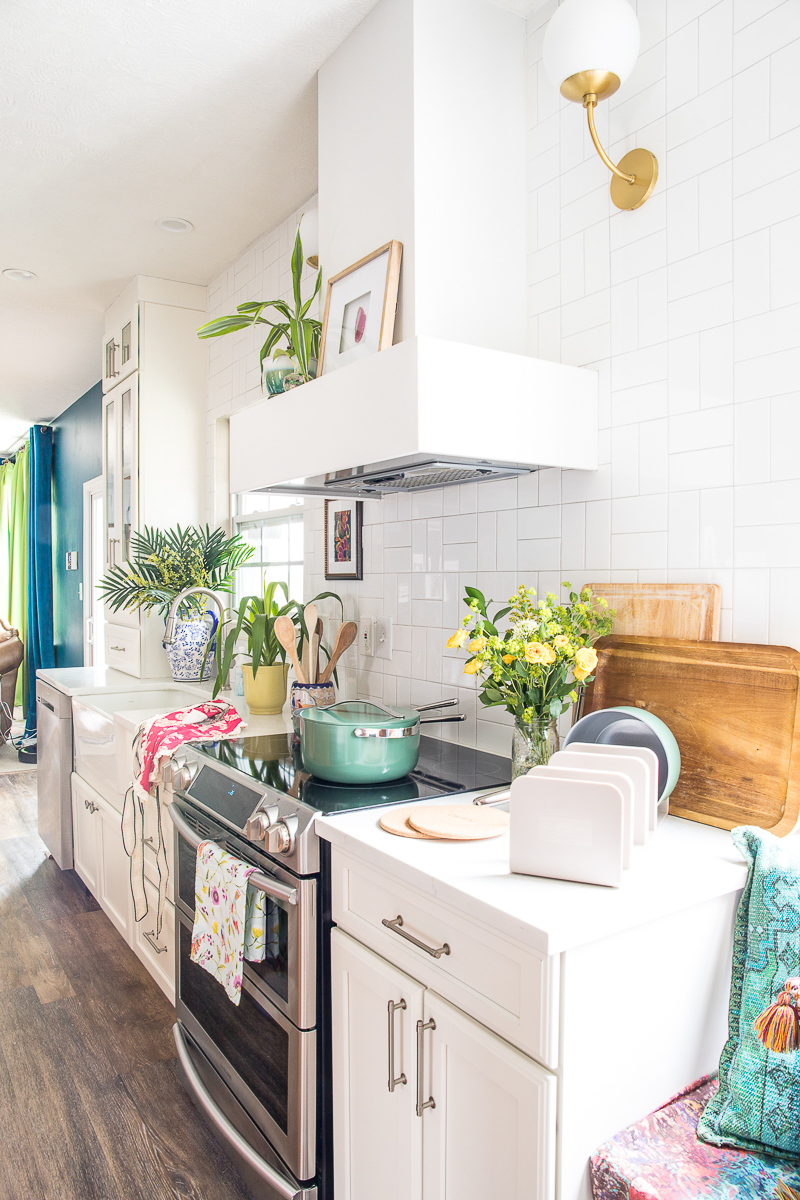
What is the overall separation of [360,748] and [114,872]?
1715mm

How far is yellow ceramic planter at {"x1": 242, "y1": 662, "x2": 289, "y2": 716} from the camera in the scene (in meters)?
2.67

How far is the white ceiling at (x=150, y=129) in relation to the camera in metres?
1.94

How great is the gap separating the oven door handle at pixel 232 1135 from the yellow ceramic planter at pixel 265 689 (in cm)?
98

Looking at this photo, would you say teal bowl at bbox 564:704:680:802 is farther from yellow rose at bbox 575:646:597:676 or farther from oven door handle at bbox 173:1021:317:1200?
oven door handle at bbox 173:1021:317:1200

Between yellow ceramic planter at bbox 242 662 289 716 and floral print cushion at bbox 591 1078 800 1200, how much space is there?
5.93 feet

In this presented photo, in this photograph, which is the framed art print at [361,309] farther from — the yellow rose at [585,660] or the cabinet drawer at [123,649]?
the cabinet drawer at [123,649]

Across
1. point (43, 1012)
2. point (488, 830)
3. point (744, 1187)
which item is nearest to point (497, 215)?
point (488, 830)

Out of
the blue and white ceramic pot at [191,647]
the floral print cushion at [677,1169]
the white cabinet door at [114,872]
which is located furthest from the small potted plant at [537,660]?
the blue and white ceramic pot at [191,647]

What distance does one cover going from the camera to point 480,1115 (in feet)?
3.58

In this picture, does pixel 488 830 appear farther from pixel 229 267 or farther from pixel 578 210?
pixel 229 267

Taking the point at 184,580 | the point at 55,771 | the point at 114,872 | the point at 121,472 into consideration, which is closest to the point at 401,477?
the point at 184,580

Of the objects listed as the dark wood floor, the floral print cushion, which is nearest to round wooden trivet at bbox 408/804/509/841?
the floral print cushion

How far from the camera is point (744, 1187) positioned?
99 cm

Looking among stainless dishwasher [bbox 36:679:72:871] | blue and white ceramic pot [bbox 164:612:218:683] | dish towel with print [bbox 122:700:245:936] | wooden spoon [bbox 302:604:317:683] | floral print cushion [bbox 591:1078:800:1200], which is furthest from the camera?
stainless dishwasher [bbox 36:679:72:871]
